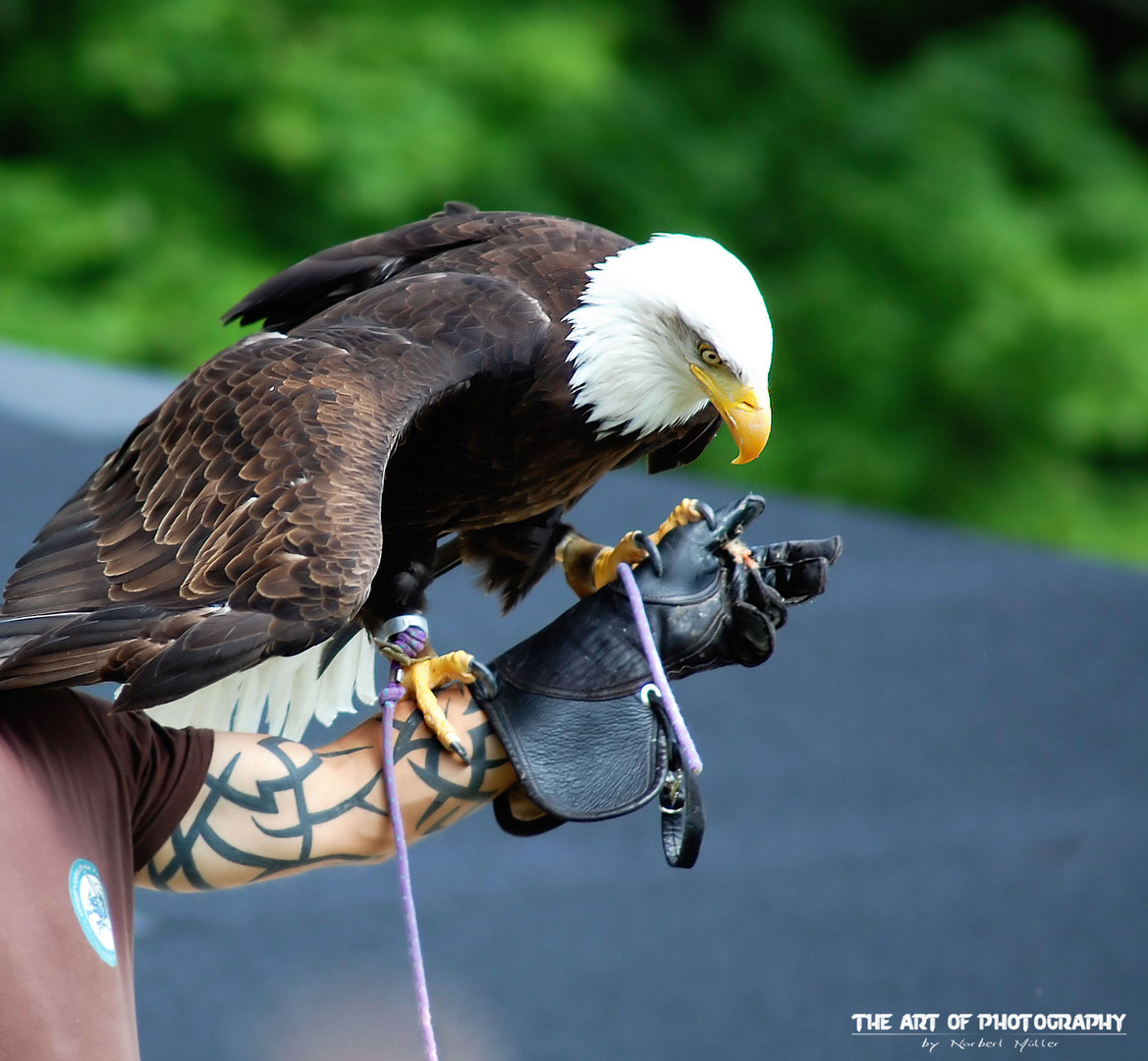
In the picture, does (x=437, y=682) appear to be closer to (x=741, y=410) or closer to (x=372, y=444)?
(x=372, y=444)

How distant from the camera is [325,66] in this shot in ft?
16.7

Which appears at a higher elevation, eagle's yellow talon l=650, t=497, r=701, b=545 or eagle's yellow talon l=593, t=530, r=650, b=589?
eagle's yellow talon l=650, t=497, r=701, b=545

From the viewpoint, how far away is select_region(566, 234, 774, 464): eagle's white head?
189cm

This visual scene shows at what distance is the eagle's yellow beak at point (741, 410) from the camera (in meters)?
1.87

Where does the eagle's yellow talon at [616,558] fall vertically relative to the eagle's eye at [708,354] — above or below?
below

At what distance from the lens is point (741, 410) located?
1897 millimetres

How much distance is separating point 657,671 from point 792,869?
1.63 m

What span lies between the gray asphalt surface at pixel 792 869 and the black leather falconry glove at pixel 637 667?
1.27 m

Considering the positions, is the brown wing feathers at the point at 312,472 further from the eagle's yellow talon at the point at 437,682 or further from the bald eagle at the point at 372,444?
the eagle's yellow talon at the point at 437,682

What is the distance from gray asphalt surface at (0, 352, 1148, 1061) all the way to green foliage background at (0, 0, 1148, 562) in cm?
166

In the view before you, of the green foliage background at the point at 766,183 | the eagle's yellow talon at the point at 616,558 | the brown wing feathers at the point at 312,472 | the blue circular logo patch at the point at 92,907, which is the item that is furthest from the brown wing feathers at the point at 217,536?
the green foliage background at the point at 766,183

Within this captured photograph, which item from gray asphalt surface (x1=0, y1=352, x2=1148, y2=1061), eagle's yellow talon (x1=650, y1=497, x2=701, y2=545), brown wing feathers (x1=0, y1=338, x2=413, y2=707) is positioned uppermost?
brown wing feathers (x1=0, y1=338, x2=413, y2=707)

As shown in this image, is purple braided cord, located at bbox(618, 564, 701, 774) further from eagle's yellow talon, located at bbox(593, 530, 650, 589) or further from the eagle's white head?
the eagle's white head

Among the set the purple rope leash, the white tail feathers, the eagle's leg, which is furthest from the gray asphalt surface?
the purple rope leash
